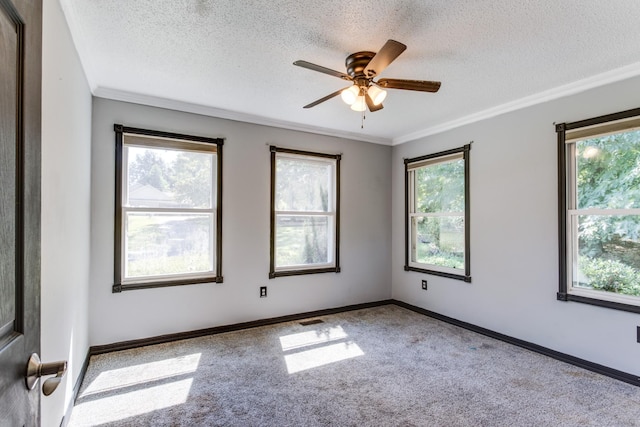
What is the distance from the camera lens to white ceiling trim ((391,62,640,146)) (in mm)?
2670

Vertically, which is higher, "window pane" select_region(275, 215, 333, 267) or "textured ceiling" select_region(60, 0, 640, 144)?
"textured ceiling" select_region(60, 0, 640, 144)

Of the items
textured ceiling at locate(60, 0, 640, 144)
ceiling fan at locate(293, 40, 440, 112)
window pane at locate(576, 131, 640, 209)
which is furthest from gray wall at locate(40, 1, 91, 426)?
window pane at locate(576, 131, 640, 209)

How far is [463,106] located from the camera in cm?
357

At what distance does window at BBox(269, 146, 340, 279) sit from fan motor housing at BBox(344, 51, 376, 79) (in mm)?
1776

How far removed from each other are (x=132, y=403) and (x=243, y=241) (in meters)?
1.89

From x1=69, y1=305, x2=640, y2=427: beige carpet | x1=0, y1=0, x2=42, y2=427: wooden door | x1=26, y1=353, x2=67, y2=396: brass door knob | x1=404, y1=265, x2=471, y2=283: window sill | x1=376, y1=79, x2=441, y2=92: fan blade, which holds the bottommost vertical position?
x1=69, y1=305, x2=640, y2=427: beige carpet

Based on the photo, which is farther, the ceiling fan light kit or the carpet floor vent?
the carpet floor vent

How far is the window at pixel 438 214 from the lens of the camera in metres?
4.03

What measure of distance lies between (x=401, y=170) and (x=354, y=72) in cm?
264

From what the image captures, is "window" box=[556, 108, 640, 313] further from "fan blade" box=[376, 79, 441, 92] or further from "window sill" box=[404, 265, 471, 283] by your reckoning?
"fan blade" box=[376, 79, 441, 92]

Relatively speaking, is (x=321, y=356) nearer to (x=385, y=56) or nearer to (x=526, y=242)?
(x=526, y=242)

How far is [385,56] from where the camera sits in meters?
2.04

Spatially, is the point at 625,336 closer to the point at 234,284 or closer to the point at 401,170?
the point at 401,170

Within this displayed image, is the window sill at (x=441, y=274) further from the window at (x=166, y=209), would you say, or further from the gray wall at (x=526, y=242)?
the window at (x=166, y=209)
